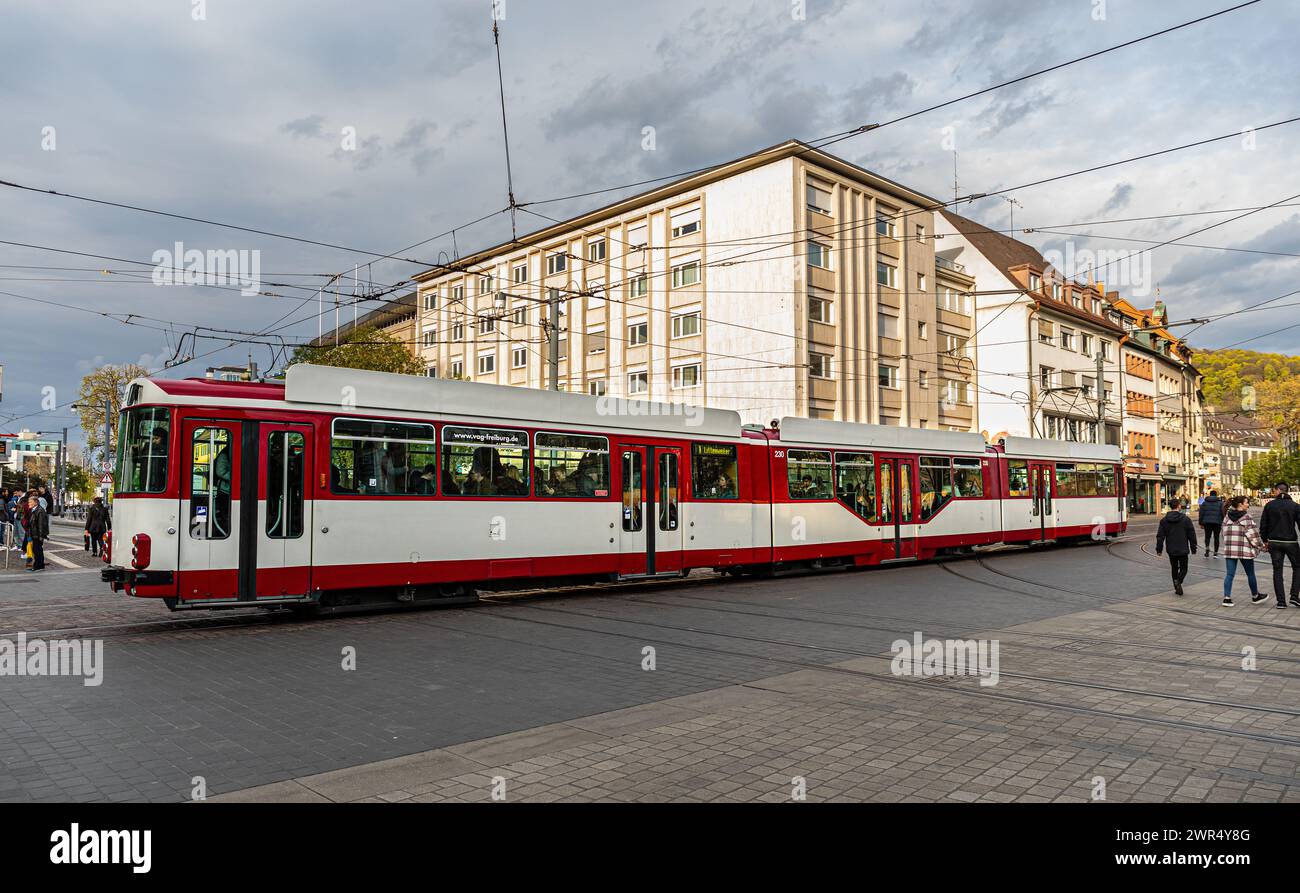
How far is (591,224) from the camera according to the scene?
47281 mm

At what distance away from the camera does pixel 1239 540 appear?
538 inches

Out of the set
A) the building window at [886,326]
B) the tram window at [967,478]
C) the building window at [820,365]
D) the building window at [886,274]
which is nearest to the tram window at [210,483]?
the tram window at [967,478]

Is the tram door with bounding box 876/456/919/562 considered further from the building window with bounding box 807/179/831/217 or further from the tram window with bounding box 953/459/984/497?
the building window with bounding box 807/179/831/217

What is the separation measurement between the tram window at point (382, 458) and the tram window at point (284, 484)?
18.3 inches

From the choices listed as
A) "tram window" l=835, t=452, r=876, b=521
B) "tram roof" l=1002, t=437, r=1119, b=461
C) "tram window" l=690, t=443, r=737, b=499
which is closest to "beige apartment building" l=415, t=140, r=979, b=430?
"tram roof" l=1002, t=437, r=1119, b=461

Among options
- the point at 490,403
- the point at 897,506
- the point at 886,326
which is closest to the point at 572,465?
the point at 490,403

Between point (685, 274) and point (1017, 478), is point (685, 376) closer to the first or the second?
point (685, 274)

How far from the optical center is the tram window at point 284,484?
38.9 feet

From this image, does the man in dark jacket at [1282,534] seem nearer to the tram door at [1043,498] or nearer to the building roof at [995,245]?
the tram door at [1043,498]

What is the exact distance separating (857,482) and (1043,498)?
10161 mm

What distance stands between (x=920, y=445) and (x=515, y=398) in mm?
12279

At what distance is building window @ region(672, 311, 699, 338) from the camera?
41125 millimetres
